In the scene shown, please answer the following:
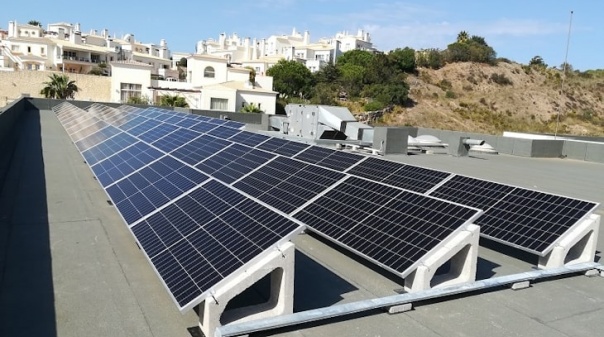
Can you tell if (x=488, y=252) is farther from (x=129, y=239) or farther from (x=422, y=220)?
(x=129, y=239)

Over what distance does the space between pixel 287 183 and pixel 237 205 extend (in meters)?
3.24

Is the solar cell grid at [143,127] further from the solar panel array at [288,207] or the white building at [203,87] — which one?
the white building at [203,87]

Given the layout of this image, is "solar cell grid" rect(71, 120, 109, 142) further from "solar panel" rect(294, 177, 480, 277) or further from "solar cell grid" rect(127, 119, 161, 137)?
"solar panel" rect(294, 177, 480, 277)

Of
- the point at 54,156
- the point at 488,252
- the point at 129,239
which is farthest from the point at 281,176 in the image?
the point at 54,156

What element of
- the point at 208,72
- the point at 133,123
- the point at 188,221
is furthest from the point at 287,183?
the point at 208,72

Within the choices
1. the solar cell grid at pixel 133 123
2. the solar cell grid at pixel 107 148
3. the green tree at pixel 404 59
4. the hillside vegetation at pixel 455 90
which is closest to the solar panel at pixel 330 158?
the solar cell grid at pixel 107 148

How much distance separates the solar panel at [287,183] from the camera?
9.85m

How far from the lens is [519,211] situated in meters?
9.87

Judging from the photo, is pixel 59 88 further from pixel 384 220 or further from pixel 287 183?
pixel 384 220

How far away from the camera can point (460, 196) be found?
10.5m

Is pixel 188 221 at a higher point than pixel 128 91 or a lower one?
lower

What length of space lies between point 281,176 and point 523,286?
5.30 metres

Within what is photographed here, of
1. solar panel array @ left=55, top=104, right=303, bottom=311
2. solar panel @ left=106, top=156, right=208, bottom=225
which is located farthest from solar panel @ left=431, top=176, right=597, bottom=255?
solar panel @ left=106, top=156, right=208, bottom=225

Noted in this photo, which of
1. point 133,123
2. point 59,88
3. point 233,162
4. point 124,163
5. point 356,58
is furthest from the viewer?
point 356,58
